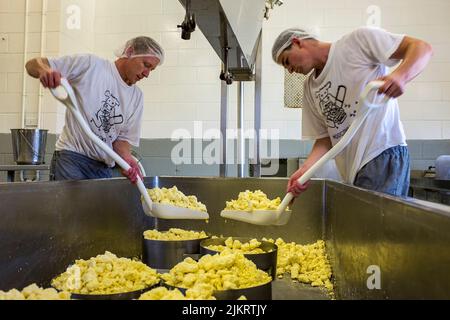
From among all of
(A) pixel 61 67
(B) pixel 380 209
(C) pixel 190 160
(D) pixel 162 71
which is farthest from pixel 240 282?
(D) pixel 162 71

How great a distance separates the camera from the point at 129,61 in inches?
68.9

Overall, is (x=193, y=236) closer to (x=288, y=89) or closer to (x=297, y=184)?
(x=297, y=184)

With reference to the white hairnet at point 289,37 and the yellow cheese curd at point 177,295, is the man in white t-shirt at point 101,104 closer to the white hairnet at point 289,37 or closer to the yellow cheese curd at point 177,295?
the white hairnet at point 289,37

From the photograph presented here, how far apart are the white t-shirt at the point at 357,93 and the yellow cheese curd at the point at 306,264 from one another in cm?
31

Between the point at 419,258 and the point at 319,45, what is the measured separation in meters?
1.19

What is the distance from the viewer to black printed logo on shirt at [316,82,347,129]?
1468mm

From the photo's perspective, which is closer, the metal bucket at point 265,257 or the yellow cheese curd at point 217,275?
the yellow cheese curd at point 217,275

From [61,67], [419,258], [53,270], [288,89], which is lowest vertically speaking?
[53,270]

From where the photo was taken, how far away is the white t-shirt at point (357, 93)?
1381 mm

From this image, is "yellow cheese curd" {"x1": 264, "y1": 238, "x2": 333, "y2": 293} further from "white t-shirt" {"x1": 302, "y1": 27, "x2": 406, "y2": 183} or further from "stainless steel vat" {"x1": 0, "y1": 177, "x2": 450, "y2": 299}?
"white t-shirt" {"x1": 302, "y1": 27, "x2": 406, "y2": 183}

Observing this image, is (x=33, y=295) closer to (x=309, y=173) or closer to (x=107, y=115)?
(x=309, y=173)

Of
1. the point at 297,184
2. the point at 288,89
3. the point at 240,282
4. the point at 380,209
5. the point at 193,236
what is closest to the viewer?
the point at 380,209

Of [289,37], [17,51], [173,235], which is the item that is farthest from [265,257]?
[17,51]

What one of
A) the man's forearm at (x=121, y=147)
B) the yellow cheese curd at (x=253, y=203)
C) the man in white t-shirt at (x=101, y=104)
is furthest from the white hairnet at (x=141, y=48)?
the yellow cheese curd at (x=253, y=203)
